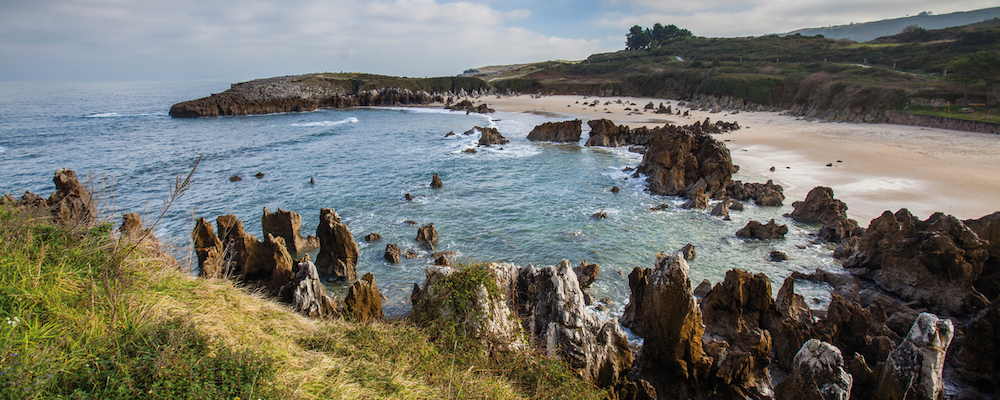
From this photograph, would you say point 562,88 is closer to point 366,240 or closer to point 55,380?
point 366,240

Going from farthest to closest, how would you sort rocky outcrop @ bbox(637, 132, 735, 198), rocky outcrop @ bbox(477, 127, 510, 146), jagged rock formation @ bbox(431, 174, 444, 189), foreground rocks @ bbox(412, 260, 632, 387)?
rocky outcrop @ bbox(477, 127, 510, 146) → jagged rock formation @ bbox(431, 174, 444, 189) → rocky outcrop @ bbox(637, 132, 735, 198) → foreground rocks @ bbox(412, 260, 632, 387)

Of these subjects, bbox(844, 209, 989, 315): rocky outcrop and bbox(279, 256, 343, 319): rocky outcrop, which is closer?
bbox(279, 256, 343, 319): rocky outcrop

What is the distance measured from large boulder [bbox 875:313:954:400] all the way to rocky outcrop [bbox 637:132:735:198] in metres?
18.6

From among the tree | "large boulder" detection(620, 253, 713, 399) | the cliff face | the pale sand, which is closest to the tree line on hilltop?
the tree

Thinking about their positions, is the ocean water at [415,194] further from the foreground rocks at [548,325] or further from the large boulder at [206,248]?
the foreground rocks at [548,325]

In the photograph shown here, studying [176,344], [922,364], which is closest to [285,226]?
[176,344]

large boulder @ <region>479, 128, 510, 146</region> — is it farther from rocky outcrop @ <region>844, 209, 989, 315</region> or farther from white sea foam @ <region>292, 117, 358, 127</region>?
rocky outcrop @ <region>844, 209, 989, 315</region>

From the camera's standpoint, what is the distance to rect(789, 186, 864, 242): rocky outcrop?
19.3 metres

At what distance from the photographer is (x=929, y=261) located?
13.6 metres

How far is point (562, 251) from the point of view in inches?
787

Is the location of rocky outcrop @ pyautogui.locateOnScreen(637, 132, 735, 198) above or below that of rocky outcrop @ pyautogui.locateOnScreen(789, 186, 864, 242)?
above

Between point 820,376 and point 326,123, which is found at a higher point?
point 326,123

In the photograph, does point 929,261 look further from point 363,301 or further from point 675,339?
point 363,301

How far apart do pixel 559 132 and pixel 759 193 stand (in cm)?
2672
